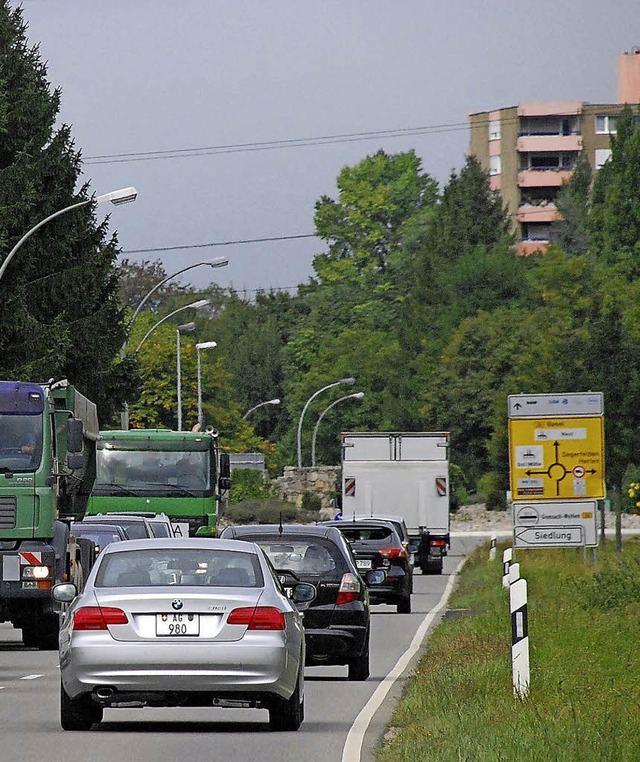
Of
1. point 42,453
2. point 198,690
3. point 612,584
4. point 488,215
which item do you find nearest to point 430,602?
point 612,584

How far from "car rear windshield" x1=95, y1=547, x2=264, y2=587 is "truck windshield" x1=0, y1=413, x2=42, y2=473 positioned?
1045cm

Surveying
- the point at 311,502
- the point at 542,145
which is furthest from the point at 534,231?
the point at 311,502

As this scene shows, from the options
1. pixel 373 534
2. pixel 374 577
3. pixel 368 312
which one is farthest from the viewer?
pixel 368 312

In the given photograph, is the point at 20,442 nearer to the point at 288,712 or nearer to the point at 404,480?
the point at 288,712

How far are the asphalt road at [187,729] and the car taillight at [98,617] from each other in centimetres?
74

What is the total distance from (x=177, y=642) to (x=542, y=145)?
142 meters

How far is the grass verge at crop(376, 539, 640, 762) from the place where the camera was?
11539mm

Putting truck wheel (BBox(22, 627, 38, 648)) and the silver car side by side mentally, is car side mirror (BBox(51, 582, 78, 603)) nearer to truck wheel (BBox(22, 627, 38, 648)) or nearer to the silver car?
the silver car

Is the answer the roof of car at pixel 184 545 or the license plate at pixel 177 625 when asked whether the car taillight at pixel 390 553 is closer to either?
the roof of car at pixel 184 545

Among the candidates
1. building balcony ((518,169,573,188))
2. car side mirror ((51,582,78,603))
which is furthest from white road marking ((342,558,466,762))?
building balcony ((518,169,573,188))

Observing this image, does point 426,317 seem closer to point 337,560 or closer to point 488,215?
point 488,215

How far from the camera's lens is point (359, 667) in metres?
19.2

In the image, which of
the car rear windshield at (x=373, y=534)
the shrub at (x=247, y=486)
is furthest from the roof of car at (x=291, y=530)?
A: the shrub at (x=247, y=486)

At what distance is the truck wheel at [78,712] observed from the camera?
545 inches
